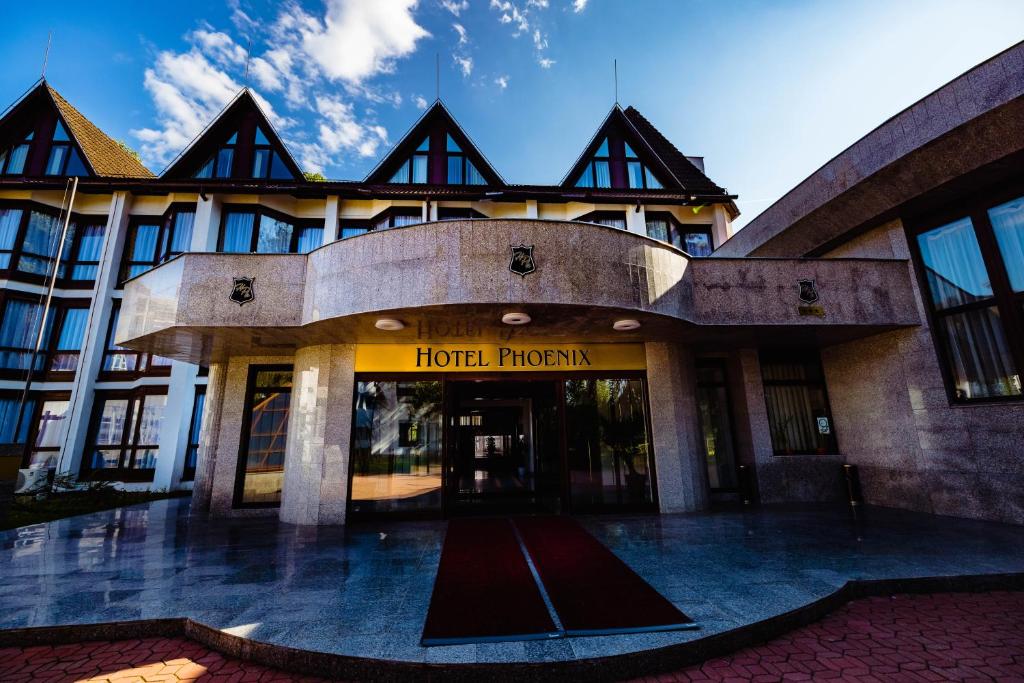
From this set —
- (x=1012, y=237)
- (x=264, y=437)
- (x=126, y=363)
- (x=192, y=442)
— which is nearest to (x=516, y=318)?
(x=264, y=437)

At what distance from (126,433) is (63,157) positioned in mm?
11609

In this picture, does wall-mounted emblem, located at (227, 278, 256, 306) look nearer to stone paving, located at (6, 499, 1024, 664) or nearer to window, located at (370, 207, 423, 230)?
stone paving, located at (6, 499, 1024, 664)

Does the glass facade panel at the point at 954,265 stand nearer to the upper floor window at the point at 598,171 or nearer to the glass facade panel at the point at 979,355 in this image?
the glass facade panel at the point at 979,355

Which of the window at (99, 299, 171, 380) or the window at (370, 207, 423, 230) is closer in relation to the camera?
the window at (370, 207, 423, 230)

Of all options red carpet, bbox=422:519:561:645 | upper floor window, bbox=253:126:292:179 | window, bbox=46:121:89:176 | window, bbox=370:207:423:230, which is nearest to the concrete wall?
red carpet, bbox=422:519:561:645

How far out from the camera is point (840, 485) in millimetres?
10461

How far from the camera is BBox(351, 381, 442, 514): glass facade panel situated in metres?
8.98

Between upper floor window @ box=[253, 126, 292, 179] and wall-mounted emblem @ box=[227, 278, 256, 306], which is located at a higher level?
upper floor window @ box=[253, 126, 292, 179]

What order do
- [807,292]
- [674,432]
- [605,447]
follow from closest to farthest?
1. [807,292]
2. [674,432]
3. [605,447]

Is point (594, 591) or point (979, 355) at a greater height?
point (979, 355)

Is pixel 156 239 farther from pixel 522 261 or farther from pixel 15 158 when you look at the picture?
pixel 522 261

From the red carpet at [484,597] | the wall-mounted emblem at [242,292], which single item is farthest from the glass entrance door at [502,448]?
the wall-mounted emblem at [242,292]

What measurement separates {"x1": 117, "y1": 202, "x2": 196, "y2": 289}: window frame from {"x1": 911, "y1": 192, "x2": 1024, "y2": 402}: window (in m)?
21.9

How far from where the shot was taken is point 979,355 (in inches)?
328
